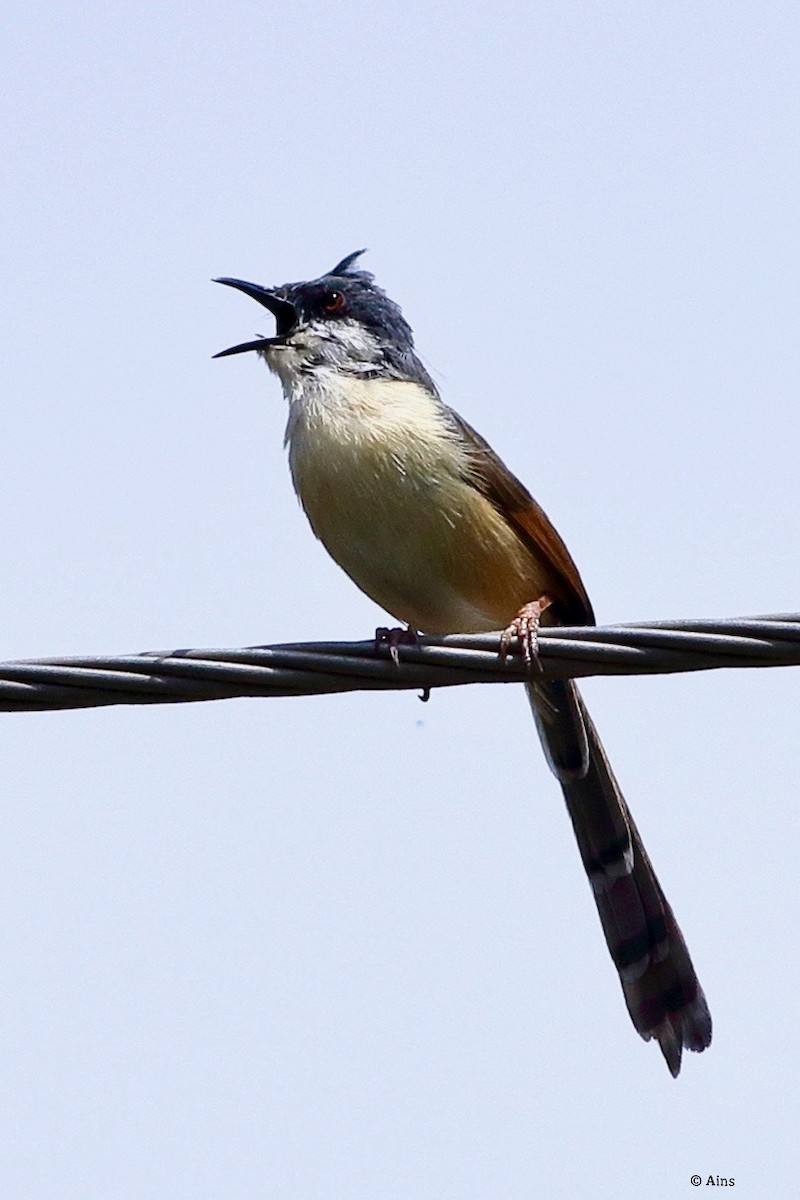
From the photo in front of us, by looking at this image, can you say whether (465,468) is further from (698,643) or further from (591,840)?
(698,643)

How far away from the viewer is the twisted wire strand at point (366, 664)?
3.99 m

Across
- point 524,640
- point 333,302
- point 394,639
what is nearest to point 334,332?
point 333,302

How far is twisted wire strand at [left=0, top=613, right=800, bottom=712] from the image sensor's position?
3994 millimetres

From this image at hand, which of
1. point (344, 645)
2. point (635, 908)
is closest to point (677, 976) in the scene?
point (635, 908)

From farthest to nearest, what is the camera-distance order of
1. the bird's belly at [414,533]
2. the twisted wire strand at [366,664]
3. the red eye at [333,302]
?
the red eye at [333,302] < the bird's belly at [414,533] < the twisted wire strand at [366,664]

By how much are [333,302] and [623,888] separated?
2.88 metres

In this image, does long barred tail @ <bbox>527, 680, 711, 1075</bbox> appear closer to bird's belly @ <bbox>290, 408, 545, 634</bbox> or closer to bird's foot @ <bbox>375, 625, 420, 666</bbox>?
bird's belly @ <bbox>290, 408, 545, 634</bbox>

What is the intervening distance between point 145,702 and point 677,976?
12.1 feet

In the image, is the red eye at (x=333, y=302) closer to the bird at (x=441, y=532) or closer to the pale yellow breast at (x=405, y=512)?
the bird at (x=441, y=532)

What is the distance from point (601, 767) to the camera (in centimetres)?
714

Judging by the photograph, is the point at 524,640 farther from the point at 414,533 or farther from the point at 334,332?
the point at 334,332

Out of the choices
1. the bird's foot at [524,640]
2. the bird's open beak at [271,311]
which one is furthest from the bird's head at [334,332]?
the bird's foot at [524,640]

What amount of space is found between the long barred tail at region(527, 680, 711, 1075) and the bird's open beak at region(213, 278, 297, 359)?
6.26 feet

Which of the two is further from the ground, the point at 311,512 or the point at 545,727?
the point at 311,512
